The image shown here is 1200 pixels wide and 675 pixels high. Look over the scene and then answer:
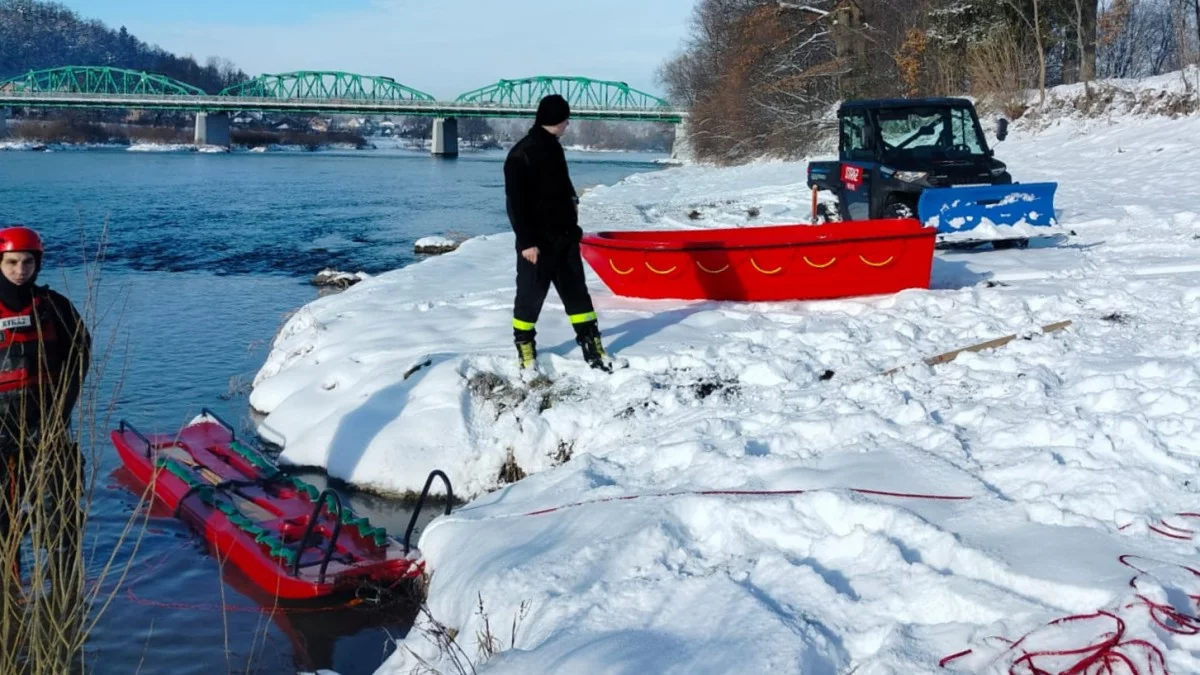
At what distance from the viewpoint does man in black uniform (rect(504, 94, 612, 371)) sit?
7.18 meters

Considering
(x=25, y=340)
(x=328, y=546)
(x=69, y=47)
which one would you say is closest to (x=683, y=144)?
(x=328, y=546)

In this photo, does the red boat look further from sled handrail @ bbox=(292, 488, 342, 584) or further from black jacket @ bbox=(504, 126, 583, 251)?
sled handrail @ bbox=(292, 488, 342, 584)

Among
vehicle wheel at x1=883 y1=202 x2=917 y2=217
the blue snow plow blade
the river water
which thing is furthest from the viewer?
vehicle wheel at x1=883 y1=202 x2=917 y2=217

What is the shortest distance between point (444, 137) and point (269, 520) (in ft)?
265

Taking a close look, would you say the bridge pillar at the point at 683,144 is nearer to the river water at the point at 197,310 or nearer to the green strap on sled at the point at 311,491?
the river water at the point at 197,310

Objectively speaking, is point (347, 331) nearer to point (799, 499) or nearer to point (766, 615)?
point (799, 499)

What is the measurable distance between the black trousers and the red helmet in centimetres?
306

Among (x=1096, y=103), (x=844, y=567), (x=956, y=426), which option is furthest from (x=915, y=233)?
(x=1096, y=103)

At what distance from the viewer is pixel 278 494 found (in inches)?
267

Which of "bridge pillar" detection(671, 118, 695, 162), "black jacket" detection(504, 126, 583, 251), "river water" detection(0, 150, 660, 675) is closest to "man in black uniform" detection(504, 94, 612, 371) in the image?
"black jacket" detection(504, 126, 583, 251)

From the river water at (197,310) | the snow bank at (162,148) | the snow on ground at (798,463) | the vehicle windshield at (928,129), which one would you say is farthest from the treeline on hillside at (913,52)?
the snow bank at (162,148)

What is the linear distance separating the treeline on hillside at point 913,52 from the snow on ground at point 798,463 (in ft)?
65.0

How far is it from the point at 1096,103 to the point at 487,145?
103012mm

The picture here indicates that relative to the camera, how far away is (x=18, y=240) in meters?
4.97
